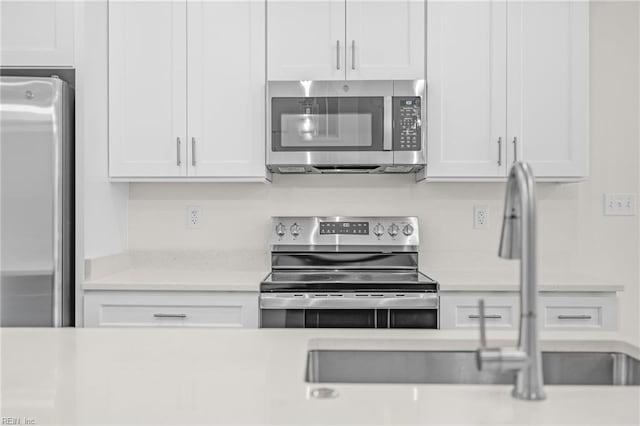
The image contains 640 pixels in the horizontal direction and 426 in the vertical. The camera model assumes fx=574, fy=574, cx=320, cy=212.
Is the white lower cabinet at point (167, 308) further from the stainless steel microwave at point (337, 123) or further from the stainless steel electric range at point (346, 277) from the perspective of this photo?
the stainless steel microwave at point (337, 123)

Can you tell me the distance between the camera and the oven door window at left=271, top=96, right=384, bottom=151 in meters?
2.79

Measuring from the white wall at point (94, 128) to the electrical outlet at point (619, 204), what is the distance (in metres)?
2.63

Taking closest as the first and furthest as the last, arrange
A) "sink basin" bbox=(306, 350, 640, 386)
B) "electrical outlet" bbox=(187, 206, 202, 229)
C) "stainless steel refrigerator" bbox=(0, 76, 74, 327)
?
"sink basin" bbox=(306, 350, 640, 386) < "stainless steel refrigerator" bbox=(0, 76, 74, 327) < "electrical outlet" bbox=(187, 206, 202, 229)

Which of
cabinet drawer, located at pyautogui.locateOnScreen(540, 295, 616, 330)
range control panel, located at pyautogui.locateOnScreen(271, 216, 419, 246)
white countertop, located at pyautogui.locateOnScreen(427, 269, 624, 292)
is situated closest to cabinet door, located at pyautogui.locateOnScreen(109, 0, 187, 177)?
range control panel, located at pyautogui.locateOnScreen(271, 216, 419, 246)

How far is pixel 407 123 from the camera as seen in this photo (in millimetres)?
2773

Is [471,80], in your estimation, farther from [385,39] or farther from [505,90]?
[385,39]

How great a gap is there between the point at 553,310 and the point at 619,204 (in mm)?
946

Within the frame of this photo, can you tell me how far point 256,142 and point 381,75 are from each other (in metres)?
0.70

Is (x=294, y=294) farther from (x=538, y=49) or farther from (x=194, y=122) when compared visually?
(x=538, y=49)

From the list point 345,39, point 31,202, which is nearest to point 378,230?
point 345,39

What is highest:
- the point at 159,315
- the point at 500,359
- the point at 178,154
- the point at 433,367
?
the point at 178,154

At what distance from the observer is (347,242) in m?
3.06

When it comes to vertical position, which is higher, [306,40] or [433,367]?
[306,40]

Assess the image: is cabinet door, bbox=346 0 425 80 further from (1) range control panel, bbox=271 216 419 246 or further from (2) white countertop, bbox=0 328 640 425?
(2) white countertop, bbox=0 328 640 425
